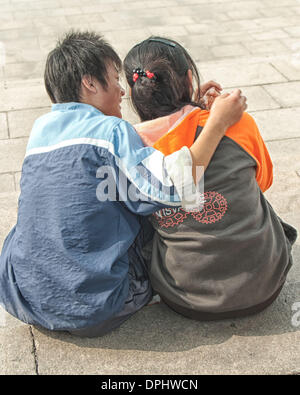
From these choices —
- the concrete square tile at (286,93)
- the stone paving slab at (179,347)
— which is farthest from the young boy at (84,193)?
the concrete square tile at (286,93)

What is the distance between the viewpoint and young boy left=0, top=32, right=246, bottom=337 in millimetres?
2080

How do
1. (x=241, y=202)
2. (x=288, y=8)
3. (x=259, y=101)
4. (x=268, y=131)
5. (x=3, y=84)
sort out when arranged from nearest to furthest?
(x=241, y=202) → (x=268, y=131) → (x=259, y=101) → (x=3, y=84) → (x=288, y=8)

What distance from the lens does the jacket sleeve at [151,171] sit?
2037 millimetres

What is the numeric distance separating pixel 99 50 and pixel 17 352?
4.58 feet

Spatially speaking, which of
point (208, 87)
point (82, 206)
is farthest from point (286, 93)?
point (82, 206)

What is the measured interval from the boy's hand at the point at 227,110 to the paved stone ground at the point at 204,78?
0.96 metres

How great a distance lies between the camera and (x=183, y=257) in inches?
90.4

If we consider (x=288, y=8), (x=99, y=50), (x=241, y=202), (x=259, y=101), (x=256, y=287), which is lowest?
(x=288, y=8)

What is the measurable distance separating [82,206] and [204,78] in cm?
395

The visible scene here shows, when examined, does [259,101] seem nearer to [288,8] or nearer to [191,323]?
[191,323]

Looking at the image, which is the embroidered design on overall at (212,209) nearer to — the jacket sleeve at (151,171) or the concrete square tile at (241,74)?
the jacket sleeve at (151,171)

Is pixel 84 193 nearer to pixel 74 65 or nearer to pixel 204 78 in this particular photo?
pixel 74 65

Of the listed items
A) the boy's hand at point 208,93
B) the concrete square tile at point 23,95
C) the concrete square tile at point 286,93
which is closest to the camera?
the boy's hand at point 208,93

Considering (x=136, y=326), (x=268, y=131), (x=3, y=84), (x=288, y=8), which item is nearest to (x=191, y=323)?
(x=136, y=326)
